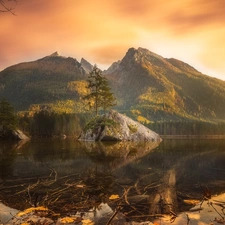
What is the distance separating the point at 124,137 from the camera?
4831 centimetres

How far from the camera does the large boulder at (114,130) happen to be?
47862mm

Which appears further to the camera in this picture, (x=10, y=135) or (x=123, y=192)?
(x=10, y=135)

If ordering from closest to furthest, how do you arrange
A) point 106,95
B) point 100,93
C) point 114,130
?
point 114,130 → point 106,95 → point 100,93

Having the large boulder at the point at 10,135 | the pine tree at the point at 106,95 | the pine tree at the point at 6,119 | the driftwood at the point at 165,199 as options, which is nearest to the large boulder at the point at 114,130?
the pine tree at the point at 106,95

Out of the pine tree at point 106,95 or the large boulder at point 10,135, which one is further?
the large boulder at point 10,135

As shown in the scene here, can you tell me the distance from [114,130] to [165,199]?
131 ft

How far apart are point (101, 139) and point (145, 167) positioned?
33.1 meters

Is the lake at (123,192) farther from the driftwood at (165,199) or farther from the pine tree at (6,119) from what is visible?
the pine tree at (6,119)

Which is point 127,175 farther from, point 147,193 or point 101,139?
point 101,139

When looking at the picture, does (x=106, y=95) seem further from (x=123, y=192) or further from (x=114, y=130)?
(x=123, y=192)

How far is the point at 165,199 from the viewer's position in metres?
8.39

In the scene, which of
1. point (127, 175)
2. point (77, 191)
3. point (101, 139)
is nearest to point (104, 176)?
point (127, 175)

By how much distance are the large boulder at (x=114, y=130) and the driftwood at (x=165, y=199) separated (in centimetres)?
3637

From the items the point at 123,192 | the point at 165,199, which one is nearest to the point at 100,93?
the point at 123,192
